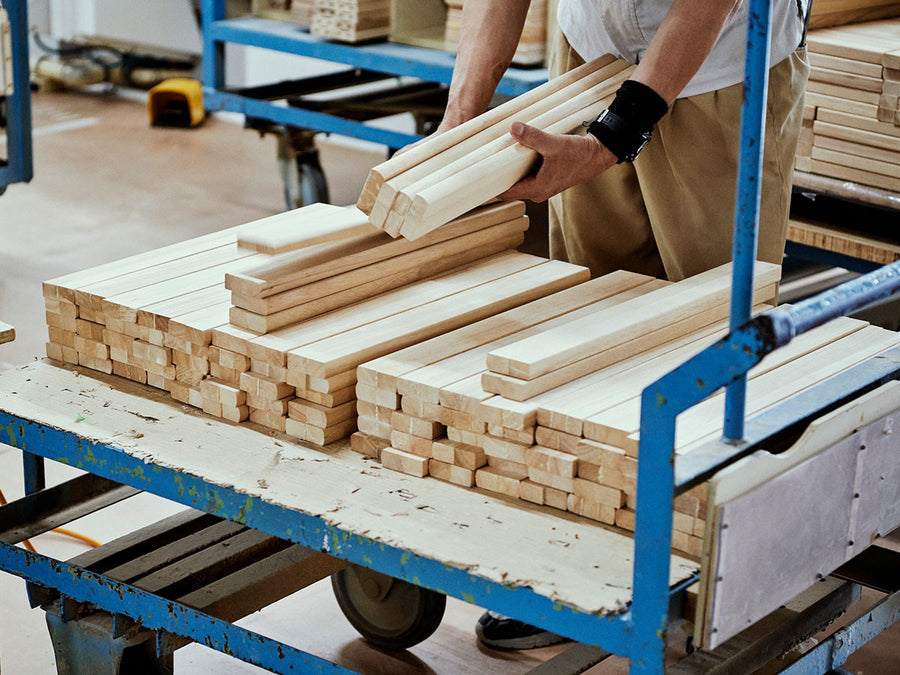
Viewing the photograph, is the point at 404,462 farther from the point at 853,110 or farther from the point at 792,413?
the point at 853,110

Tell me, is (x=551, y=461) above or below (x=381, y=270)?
below

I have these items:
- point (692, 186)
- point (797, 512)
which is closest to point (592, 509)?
point (797, 512)

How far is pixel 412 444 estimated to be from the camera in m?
2.25

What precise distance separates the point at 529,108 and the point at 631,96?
239 millimetres

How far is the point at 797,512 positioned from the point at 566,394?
0.42m

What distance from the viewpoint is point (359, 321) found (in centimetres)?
248

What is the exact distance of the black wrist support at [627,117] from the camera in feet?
8.21

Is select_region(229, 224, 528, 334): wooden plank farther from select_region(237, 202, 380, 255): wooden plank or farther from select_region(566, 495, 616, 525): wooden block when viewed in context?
select_region(566, 495, 616, 525): wooden block

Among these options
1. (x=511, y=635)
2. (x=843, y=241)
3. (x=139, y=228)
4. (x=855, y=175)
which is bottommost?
(x=511, y=635)

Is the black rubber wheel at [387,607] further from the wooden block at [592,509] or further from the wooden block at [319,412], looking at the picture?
the wooden block at [592,509]

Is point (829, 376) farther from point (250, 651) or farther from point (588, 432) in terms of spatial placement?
point (250, 651)

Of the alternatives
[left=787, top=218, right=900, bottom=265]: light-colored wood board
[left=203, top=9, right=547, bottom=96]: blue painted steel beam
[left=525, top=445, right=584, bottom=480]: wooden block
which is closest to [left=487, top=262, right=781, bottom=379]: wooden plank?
[left=525, top=445, right=584, bottom=480]: wooden block

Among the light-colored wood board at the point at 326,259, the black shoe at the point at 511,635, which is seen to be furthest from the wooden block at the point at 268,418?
the black shoe at the point at 511,635

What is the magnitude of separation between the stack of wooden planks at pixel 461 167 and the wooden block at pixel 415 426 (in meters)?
0.33
